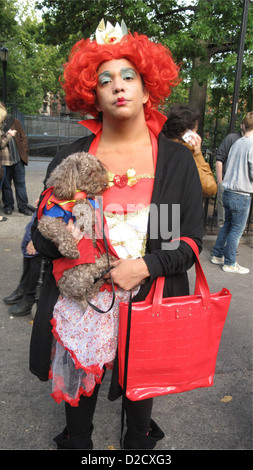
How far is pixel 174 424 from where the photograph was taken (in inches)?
101

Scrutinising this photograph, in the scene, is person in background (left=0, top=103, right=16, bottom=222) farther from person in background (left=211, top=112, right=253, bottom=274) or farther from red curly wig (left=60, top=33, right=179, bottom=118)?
red curly wig (left=60, top=33, right=179, bottom=118)

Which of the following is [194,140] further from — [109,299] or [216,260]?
[216,260]

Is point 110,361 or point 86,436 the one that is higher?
point 110,361

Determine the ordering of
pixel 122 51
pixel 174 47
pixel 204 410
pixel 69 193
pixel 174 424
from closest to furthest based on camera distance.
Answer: pixel 69 193 → pixel 122 51 → pixel 174 424 → pixel 204 410 → pixel 174 47

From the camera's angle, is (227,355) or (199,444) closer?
(199,444)

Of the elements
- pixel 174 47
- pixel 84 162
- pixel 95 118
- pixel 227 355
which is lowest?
pixel 227 355

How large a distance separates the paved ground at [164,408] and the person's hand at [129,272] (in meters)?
1.24

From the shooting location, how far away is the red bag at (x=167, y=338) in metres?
1.67

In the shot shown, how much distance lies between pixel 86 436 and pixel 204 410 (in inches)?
41.0

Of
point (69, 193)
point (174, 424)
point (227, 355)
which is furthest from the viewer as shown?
point (227, 355)

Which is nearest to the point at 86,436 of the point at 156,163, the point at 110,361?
the point at 110,361

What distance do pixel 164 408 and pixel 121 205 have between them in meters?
1.68

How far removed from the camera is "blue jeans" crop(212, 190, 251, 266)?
527cm
